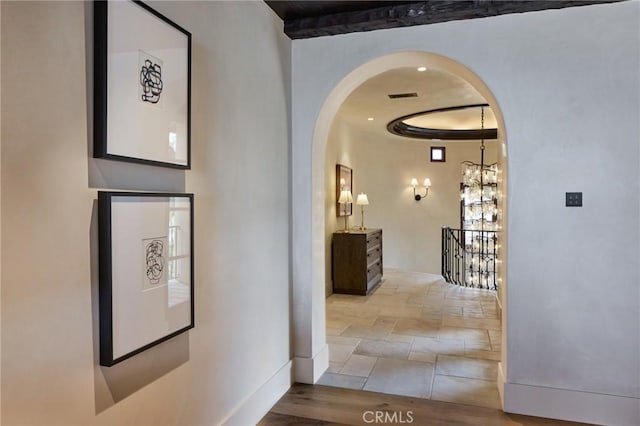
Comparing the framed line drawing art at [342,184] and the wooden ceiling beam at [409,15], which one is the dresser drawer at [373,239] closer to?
the framed line drawing art at [342,184]

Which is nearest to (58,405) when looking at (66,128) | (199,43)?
(66,128)

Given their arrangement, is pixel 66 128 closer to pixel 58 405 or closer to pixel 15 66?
pixel 15 66

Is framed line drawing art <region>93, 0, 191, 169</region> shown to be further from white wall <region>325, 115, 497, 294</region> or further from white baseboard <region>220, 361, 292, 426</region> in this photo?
white wall <region>325, 115, 497, 294</region>

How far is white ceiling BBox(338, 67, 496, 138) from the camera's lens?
15.4 ft

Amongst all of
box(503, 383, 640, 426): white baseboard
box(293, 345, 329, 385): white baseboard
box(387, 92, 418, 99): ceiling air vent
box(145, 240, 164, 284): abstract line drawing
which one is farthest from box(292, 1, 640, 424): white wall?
box(387, 92, 418, 99): ceiling air vent

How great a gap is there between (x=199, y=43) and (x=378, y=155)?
285 inches

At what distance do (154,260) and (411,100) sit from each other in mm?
4774

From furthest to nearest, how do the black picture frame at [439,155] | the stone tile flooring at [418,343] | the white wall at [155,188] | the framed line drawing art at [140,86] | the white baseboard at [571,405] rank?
the black picture frame at [439,155]
the stone tile flooring at [418,343]
the white baseboard at [571,405]
the framed line drawing art at [140,86]
the white wall at [155,188]

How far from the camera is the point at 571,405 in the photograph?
2740 millimetres

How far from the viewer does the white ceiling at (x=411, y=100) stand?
4695mm

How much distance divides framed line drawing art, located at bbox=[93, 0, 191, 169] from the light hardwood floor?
1.83m

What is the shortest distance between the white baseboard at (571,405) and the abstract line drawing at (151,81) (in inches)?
110

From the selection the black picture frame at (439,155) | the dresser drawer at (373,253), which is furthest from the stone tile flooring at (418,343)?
the black picture frame at (439,155)

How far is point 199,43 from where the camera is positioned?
214 centimetres
